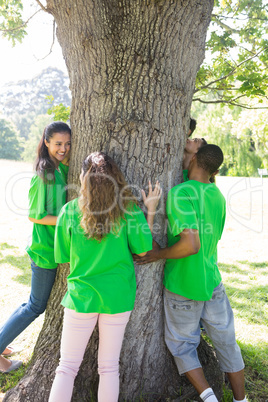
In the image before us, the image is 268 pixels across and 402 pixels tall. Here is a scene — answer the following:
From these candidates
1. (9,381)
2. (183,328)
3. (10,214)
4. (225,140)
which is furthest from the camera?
(225,140)

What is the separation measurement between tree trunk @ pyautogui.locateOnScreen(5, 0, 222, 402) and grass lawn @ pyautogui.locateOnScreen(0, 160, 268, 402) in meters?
0.61

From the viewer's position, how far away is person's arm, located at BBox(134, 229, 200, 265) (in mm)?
2221

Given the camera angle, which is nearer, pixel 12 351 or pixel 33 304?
pixel 33 304

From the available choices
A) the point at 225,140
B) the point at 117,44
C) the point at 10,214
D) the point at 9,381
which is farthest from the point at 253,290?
the point at 225,140

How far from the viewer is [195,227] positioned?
2240mm

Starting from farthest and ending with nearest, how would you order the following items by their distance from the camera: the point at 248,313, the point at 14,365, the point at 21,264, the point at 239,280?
the point at 21,264, the point at 239,280, the point at 248,313, the point at 14,365

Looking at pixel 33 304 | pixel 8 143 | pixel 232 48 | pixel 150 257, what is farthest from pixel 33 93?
pixel 150 257

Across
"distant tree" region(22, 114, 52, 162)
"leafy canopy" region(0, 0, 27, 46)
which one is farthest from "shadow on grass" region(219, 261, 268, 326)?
"distant tree" region(22, 114, 52, 162)

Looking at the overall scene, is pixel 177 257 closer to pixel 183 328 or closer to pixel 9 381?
pixel 183 328

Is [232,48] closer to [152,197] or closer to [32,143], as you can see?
[152,197]

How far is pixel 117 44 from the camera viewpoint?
2367mm

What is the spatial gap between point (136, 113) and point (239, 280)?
4.06m

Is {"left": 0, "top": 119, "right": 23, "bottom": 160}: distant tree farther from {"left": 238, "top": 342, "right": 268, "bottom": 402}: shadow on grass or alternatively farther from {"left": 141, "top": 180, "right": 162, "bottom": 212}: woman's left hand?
{"left": 141, "top": 180, "right": 162, "bottom": 212}: woman's left hand

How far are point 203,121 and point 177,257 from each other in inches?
959
